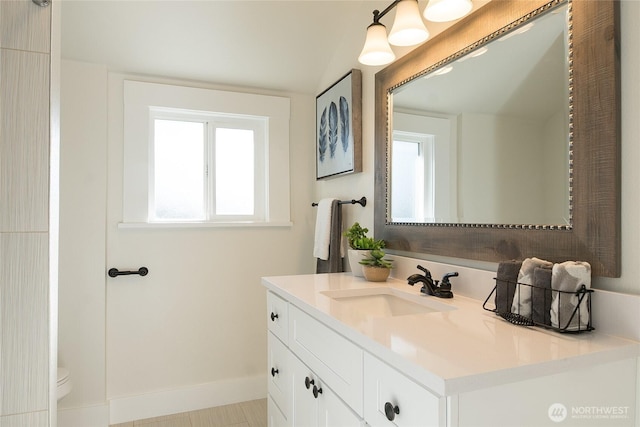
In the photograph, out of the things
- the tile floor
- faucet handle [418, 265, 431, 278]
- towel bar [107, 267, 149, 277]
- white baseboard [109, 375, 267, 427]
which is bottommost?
the tile floor

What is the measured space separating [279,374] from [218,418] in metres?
1.01

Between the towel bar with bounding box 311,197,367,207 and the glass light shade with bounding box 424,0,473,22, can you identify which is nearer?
the glass light shade with bounding box 424,0,473,22

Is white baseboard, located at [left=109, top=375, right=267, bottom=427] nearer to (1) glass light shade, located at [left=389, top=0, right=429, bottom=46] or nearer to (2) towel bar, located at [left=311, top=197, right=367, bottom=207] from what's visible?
(2) towel bar, located at [left=311, top=197, right=367, bottom=207]

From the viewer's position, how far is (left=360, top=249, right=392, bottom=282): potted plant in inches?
63.9

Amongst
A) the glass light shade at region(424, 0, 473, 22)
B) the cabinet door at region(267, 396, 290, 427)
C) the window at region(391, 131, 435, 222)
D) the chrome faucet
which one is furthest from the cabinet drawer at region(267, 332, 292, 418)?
the glass light shade at region(424, 0, 473, 22)

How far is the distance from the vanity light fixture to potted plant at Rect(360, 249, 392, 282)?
0.77 meters

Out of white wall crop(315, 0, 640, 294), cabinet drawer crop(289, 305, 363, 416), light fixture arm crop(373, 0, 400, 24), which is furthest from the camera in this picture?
light fixture arm crop(373, 0, 400, 24)

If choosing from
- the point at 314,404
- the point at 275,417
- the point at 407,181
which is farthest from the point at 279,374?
the point at 407,181

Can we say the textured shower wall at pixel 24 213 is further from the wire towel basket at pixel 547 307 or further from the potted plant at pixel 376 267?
the wire towel basket at pixel 547 307

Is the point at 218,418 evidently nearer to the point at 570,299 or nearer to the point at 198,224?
the point at 198,224

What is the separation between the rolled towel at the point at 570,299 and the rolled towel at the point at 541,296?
0.06ft

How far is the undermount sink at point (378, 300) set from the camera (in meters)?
1.42

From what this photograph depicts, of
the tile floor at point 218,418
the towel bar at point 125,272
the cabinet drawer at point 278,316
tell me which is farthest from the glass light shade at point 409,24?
the tile floor at point 218,418

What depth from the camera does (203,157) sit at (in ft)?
8.25
